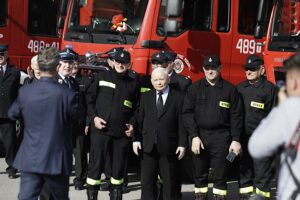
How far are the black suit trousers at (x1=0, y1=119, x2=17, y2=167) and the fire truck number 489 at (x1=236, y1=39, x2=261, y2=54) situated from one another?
3.31 m

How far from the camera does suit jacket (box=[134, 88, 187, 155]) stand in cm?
598

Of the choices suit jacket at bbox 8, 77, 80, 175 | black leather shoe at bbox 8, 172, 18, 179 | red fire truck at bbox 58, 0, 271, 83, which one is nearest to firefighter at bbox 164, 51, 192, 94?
red fire truck at bbox 58, 0, 271, 83

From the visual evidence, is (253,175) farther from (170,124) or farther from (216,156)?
(170,124)

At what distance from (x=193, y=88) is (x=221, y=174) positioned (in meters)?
0.94

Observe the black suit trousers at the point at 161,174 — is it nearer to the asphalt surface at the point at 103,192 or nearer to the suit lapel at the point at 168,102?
the suit lapel at the point at 168,102

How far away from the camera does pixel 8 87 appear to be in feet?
26.2

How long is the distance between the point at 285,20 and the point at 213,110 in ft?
8.79

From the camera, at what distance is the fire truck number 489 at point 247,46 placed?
848 cm

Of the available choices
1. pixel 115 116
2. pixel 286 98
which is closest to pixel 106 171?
pixel 115 116

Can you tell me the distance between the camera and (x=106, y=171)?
288 inches

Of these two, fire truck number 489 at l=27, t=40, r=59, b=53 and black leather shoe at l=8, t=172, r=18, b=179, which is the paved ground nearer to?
black leather shoe at l=8, t=172, r=18, b=179

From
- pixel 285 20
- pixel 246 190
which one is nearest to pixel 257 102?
pixel 246 190

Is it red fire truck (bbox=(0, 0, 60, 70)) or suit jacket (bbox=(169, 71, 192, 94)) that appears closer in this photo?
suit jacket (bbox=(169, 71, 192, 94))

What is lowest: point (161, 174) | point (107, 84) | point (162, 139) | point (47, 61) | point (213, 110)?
point (161, 174)
